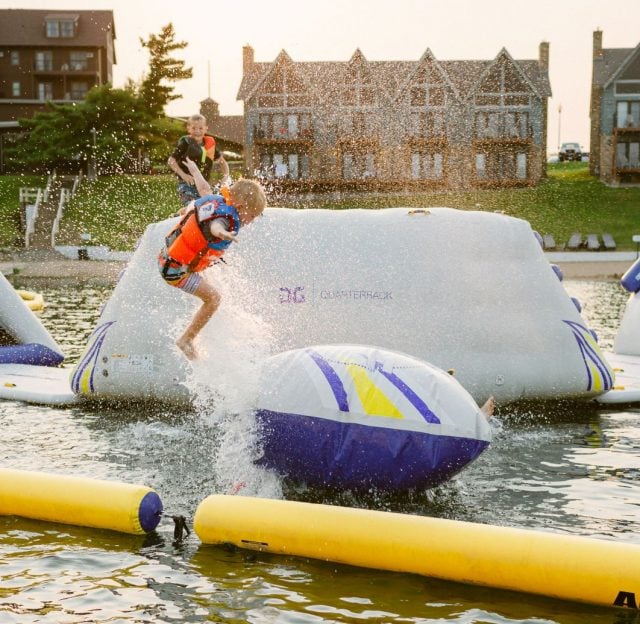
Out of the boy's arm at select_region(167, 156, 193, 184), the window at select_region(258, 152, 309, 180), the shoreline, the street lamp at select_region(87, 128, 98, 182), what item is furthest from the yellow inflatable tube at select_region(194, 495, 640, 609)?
the street lamp at select_region(87, 128, 98, 182)

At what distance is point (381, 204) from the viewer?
51250 mm

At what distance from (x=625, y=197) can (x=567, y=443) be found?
163 ft

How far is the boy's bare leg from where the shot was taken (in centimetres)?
880

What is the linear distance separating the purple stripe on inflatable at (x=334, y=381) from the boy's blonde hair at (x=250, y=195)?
1496mm

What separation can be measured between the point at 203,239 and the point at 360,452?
7.92 feet

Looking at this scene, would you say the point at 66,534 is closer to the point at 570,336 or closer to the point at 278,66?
the point at 570,336

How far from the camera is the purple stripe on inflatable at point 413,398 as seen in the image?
647cm

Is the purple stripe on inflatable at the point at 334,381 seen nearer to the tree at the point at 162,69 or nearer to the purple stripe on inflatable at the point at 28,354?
the purple stripe on inflatable at the point at 28,354

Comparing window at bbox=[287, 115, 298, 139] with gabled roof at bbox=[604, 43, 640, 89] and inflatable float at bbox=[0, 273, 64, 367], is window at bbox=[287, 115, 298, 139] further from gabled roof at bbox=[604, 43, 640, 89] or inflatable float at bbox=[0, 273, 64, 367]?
inflatable float at bbox=[0, 273, 64, 367]

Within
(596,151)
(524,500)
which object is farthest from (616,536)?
(596,151)

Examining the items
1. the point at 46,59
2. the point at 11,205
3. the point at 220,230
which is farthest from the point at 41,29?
the point at 220,230

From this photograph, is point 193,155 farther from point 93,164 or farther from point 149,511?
point 93,164

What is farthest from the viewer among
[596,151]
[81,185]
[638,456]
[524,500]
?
[596,151]

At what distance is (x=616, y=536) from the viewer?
21.2 feet
